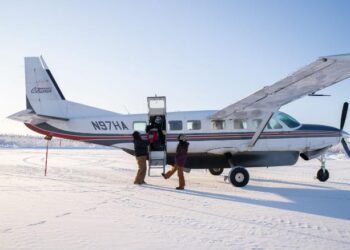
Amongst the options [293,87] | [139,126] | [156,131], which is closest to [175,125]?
[156,131]

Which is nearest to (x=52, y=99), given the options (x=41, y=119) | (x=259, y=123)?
(x=41, y=119)

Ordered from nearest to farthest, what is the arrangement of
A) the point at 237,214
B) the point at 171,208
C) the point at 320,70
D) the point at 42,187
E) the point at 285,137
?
the point at 237,214, the point at 171,208, the point at 320,70, the point at 42,187, the point at 285,137

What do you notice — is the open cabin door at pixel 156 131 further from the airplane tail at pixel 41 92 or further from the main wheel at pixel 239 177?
the airplane tail at pixel 41 92

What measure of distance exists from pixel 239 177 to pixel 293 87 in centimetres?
368

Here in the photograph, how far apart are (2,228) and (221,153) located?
9004 mm

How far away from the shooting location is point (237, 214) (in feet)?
21.7

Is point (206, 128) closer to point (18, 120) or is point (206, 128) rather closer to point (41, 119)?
point (41, 119)

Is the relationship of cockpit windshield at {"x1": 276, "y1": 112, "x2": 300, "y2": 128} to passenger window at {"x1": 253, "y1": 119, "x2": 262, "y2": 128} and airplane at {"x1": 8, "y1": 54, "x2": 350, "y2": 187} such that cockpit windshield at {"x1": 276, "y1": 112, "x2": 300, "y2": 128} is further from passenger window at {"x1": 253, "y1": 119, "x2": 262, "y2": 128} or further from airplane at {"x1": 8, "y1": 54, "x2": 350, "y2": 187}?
passenger window at {"x1": 253, "y1": 119, "x2": 262, "y2": 128}

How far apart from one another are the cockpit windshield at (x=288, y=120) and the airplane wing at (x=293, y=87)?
790 mm

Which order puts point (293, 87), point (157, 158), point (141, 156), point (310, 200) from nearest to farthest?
point (310, 200) < point (293, 87) < point (141, 156) < point (157, 158)

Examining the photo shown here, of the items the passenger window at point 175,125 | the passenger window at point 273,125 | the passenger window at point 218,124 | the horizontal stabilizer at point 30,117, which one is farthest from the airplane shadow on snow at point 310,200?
the horizontal stabilizer at point 30,117

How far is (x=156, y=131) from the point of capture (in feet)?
40.8

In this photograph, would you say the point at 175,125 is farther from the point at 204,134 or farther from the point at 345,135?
the point at 345,135

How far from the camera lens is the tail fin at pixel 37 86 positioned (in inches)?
542
